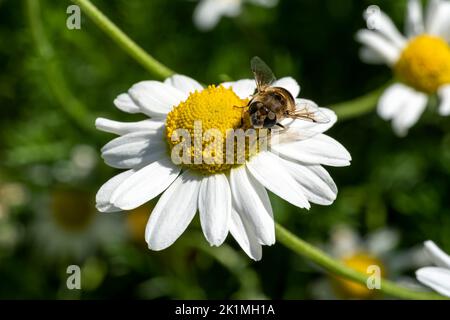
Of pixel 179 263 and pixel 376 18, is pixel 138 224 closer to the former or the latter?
pixel 179 263


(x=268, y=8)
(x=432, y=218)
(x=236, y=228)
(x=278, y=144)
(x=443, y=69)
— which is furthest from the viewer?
(x=268, y=8)

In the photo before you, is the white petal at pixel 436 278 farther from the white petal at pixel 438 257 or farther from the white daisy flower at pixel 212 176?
the white daisy flower at pixel 212 176

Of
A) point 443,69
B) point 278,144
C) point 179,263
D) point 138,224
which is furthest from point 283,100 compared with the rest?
point 138,224

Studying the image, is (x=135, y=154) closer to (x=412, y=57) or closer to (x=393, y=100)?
(x=393, y=100)

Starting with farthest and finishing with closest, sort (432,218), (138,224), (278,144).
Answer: (138,224) → (432,218) → (278,144)

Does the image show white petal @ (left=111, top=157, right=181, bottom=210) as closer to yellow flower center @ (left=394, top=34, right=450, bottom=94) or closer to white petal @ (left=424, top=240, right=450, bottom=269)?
white petal @ (left=424, top=240, right=450, bottom=269)

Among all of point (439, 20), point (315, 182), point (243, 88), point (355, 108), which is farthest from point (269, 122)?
point (439, 20)

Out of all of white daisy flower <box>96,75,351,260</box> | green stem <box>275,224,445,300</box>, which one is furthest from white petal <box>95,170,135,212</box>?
green stem <box>275,224,445,300</box>

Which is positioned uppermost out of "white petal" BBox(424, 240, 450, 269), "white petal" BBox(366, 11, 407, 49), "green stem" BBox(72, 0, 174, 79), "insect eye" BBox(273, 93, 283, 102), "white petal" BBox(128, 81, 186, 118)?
→ "white petal" BBox(366, 11, 407, 49)
